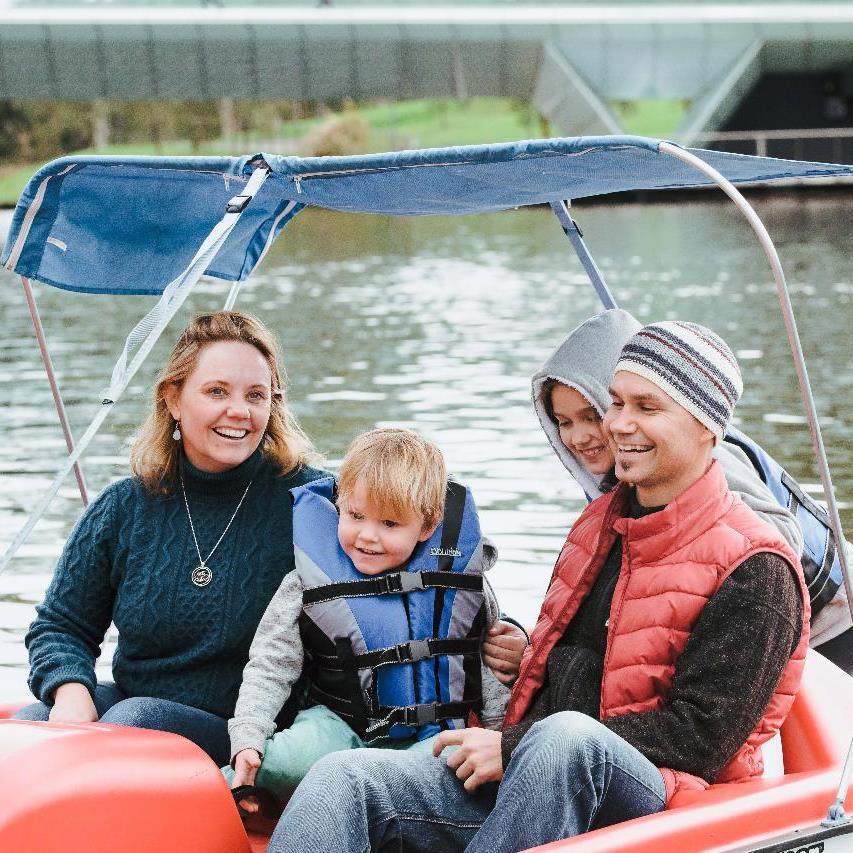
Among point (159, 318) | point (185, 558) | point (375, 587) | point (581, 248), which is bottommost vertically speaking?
point (375, 587)

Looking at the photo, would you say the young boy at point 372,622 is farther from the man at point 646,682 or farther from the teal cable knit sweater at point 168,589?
the man at point 646,682

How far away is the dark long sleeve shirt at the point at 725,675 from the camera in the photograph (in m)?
2.43

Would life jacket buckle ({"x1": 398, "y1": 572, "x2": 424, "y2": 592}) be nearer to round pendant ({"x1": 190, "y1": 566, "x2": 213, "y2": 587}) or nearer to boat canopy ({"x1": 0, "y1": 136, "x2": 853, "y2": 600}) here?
round pendant ({"x1": 190, "y1": 566, "x2": 213, "y2": 587})

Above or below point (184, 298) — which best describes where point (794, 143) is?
above

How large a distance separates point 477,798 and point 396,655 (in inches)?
14.9

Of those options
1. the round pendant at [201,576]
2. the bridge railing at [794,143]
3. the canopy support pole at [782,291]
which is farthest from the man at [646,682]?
the bridge railing at [794,143]

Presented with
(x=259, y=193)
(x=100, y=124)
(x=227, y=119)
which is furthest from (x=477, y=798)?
(x=100, y=124)

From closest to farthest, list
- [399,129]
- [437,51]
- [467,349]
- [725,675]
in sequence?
[725,675], [467,349], [437,51], [399,129]

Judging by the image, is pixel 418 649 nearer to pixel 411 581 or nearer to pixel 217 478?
pixel 411 581

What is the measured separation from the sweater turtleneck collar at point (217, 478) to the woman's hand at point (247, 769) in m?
0.63

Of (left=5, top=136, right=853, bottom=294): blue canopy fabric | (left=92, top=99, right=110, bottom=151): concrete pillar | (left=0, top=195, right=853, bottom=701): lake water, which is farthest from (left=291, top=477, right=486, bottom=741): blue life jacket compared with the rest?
(left=92, top=99, right=110, bottom=151): concrete pillar

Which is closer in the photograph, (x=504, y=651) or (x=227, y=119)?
(x=504, y=651)

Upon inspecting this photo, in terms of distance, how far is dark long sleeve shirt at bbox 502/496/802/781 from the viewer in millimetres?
2430

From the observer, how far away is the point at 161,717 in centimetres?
296
